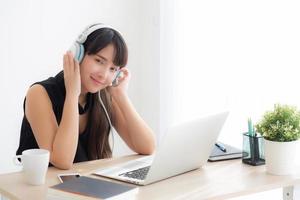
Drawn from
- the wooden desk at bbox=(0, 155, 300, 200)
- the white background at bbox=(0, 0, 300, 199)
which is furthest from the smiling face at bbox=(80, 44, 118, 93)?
the white background at bbox=(0, 0, 300, 199)

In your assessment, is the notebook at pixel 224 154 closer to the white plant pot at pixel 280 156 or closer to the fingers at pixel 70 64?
the white plant pot at pixel 280 156

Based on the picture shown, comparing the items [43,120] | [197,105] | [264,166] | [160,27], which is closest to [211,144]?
→ [264,166]

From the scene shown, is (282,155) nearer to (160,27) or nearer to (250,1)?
(250,1)

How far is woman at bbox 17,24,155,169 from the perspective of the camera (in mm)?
1683

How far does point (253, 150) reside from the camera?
5.33 ft

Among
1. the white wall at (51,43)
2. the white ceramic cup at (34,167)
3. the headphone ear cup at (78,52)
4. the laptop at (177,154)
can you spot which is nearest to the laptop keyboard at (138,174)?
the laptop at (177,154)

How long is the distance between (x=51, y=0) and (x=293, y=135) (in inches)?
71.2

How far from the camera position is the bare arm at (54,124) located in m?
1.65

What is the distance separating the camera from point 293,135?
4.92 feet

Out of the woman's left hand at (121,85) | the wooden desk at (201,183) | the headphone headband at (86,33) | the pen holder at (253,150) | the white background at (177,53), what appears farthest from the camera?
the white background at (177,53)

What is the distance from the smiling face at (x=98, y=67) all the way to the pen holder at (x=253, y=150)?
1.81ft

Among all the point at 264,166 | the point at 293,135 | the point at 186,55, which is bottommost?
the point at 264,166

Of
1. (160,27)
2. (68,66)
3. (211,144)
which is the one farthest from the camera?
(160,27)

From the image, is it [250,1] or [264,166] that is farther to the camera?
[250,1]
